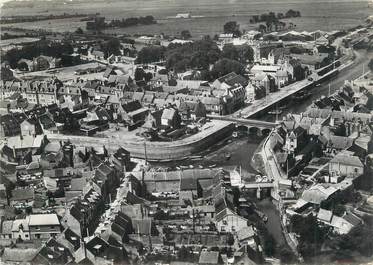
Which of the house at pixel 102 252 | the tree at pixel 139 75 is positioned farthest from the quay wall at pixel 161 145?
the tree at pixel 139 75

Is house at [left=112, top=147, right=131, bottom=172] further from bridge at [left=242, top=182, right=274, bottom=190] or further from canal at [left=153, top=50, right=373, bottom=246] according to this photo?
bridge at [left=242, top=182, right=274, bottom=190]

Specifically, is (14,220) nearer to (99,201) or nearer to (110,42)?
(99,201)

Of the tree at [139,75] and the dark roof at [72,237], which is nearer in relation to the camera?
the dark roof at [72,237]

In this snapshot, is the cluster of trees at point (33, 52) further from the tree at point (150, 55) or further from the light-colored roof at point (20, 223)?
the light-colored roof at point (20, 223)

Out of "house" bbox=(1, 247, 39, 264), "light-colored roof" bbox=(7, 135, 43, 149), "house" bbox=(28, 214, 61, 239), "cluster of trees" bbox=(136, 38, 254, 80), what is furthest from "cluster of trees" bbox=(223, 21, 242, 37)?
"house" bbox=(1, 247, 39, 264)

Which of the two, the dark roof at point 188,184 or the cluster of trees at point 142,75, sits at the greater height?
the cluster of trees at point 142,75

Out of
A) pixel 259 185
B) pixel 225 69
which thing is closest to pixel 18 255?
pixel 259 185

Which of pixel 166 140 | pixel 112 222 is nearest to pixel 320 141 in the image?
pixel 166 140
